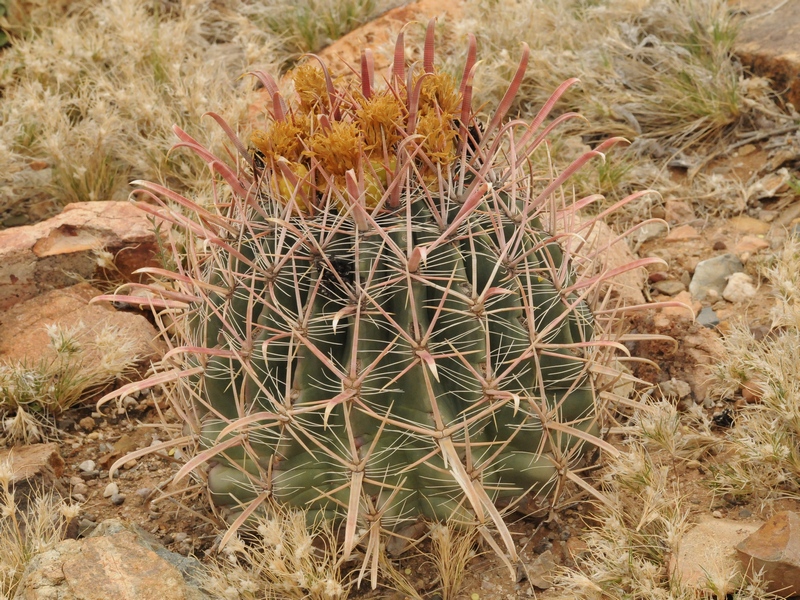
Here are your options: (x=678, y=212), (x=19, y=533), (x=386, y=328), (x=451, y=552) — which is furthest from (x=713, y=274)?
(x=19, y=533)

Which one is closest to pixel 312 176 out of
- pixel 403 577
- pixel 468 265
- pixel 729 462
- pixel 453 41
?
pixel 468 265

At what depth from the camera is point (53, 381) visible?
334cm

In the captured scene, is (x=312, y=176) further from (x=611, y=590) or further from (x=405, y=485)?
(x=611, y=590)

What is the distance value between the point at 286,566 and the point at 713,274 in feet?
7.82

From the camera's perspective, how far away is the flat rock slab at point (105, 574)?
2318 millimetres

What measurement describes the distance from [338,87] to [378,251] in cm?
71

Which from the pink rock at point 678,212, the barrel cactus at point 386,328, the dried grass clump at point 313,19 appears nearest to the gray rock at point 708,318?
the pink rock at point 678,212

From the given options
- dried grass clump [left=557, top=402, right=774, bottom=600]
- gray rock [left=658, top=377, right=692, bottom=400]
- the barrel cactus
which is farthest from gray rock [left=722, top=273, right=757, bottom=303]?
the barrel cactus

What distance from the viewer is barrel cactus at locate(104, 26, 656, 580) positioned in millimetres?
2215

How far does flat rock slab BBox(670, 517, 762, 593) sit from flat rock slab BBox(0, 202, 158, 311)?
243cm

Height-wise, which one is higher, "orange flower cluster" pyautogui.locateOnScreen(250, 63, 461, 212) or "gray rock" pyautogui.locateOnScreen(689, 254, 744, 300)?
"orange flower cluster" pyautogui.locateOnScreen(250, 63, 461, 212)

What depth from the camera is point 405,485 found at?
233 cm

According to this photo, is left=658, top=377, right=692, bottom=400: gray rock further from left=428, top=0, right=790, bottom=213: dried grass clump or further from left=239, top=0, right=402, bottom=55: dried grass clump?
left=239, top=0, right=402, bottom=55: dried grass clump

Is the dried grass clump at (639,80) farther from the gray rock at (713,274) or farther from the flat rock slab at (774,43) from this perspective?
the gray rock at (713,274)
